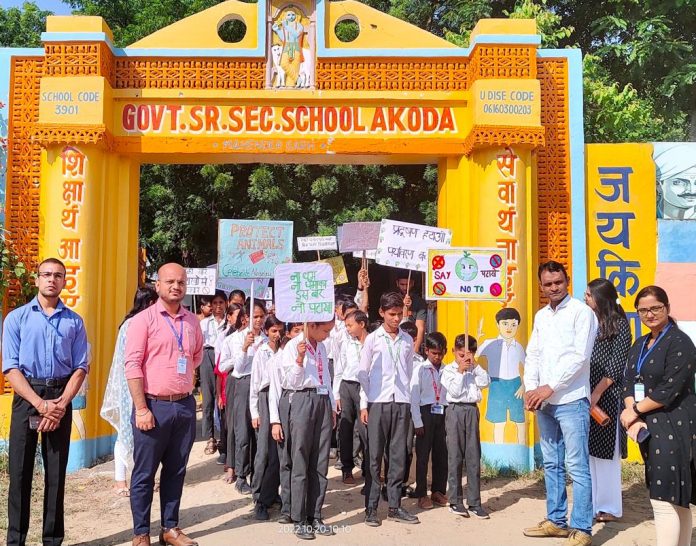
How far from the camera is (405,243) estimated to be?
24.3ft

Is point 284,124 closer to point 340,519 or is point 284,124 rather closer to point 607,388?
point 340,519

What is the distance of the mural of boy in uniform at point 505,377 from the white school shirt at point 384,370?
180 centimetres

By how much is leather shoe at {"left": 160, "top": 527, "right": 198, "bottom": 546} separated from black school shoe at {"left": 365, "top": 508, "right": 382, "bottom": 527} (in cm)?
138

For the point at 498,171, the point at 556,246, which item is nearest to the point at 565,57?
the point at 498,171

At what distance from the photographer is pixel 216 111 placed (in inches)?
314

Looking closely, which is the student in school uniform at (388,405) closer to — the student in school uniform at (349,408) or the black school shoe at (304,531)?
the black school shoe at (304,531)

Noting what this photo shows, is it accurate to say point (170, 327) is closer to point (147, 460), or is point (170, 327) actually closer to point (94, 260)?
point (147, 460)

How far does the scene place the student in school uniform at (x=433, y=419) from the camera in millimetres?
6391

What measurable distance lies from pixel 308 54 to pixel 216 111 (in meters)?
1.21

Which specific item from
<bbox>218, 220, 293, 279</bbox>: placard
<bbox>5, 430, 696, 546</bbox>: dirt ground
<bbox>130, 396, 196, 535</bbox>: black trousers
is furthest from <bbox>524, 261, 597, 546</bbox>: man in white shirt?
<bbox>218, 220, 293, 279</bbox>: placard

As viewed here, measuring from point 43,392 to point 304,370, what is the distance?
1.84 m

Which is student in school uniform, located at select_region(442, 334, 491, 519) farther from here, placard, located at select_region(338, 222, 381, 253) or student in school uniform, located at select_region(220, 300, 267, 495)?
placard, located at select_region(338, 222, 381, 253)

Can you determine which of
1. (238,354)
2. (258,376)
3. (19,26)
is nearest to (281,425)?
(258,376)

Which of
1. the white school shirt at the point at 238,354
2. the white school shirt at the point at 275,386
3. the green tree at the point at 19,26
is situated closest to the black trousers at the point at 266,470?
the white school shirt at the point at 275,386
